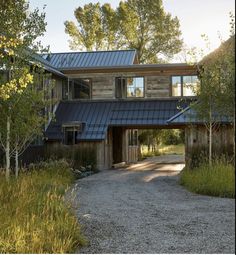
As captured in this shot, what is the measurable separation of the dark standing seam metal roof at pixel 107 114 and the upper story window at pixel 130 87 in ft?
1.73

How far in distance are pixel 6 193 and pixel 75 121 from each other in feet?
45.6

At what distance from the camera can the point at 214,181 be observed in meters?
13.0

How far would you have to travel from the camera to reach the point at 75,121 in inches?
906

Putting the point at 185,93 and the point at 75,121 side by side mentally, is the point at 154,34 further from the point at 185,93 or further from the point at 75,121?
the point at 75,121

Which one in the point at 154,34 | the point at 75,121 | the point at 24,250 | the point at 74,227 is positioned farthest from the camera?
the point at 154,34

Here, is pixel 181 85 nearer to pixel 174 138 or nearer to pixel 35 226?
pixel 35 226

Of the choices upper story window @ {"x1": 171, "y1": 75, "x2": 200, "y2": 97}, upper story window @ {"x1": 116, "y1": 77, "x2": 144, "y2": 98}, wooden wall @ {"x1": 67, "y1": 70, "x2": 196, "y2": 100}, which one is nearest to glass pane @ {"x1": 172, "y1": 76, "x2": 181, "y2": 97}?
upper story window @ {"x1": 171, "y1": 75, "x2": 200, "y2": 97}

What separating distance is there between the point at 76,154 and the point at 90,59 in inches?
379

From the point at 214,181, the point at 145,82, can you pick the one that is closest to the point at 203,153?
the point at 214,181

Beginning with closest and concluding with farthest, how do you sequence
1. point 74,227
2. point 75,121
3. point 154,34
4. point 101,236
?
point 74,227, point 101,236, point 75,121, point 154,34

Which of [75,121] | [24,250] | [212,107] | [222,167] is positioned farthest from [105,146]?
[24,250]

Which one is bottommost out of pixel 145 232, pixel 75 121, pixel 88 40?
pixel 145 232

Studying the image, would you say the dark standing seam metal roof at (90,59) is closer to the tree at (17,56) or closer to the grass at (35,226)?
the tree at (17,56)

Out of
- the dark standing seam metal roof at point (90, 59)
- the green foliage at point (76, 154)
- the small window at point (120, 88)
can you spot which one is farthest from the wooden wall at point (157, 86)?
the green foliage at point (76, 154)
